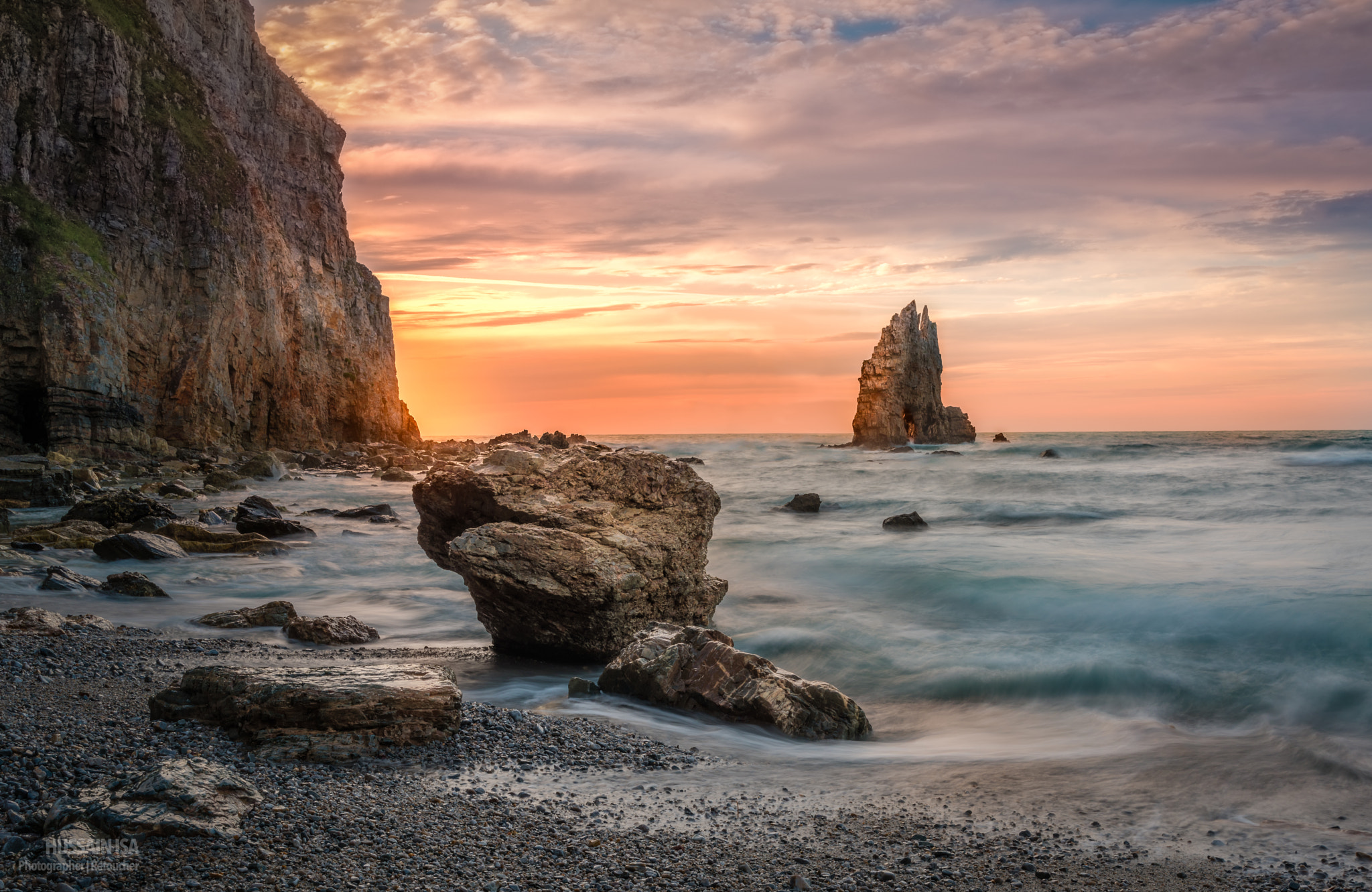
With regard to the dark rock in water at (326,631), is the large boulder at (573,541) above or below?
above

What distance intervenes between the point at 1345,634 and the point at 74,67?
36947 mm

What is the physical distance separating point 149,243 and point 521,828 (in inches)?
1359

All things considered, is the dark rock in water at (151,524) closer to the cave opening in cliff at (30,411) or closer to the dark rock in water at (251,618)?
the dark rock in water at (251,618)

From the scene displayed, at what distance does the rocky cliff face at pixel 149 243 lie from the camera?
2623 centimetres

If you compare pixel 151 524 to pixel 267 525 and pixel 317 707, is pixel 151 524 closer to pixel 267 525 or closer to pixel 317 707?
pixel 267 525

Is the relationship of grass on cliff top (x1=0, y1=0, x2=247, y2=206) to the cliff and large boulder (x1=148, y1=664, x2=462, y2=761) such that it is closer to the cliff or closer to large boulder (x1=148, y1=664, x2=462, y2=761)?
large boulder (x1=148, y1=664, x2=462, y2=761)

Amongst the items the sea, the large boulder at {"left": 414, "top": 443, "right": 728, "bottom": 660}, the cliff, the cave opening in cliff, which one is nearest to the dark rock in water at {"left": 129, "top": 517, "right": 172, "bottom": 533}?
the sea

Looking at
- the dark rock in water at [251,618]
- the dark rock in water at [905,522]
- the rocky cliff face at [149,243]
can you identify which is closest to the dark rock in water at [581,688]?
the dark rock in water at [251,618]

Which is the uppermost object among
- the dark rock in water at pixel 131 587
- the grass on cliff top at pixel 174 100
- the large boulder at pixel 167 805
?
the grass on cliff top at pixel 174 100

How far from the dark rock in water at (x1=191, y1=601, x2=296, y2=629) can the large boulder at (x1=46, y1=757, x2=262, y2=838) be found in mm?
4768

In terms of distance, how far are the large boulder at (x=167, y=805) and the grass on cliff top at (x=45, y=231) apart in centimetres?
2914

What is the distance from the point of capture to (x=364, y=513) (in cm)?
1848

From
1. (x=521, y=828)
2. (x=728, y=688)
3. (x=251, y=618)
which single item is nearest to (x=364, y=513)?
(x=251, y=618)

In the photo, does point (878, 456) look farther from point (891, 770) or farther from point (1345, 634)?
point (891, 770)
